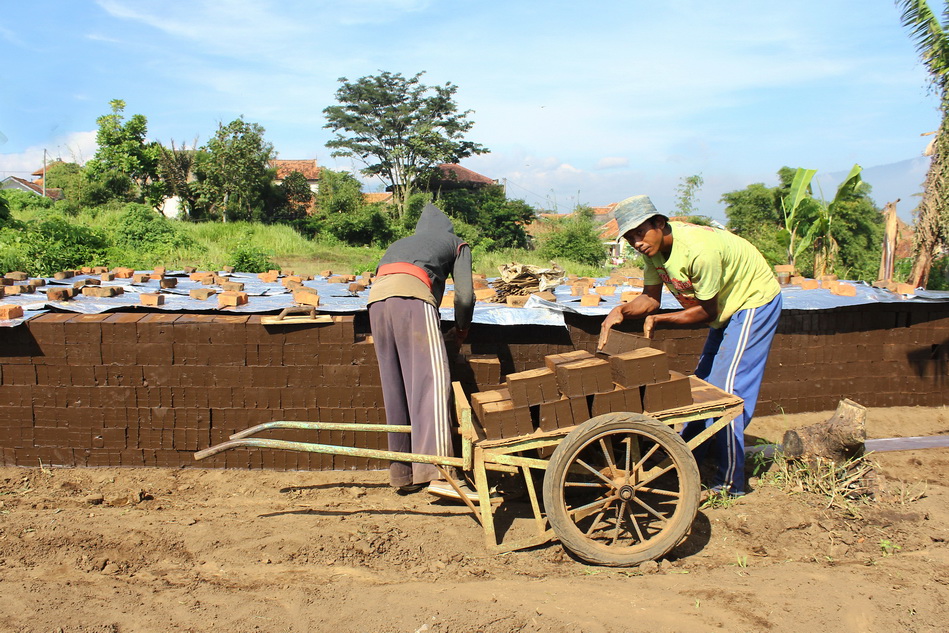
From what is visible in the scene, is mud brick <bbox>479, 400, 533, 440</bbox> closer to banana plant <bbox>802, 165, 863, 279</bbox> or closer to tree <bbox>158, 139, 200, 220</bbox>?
banana plant <bbox>802, 165, 863, 279</bbox>

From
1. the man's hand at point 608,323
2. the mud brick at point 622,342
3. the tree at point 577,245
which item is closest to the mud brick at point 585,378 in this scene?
the man's hand at point 608,323

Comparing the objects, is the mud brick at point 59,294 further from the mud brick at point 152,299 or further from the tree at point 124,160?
the tree at point 124,160

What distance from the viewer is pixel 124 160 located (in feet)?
88.9

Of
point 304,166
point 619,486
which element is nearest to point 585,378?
point 619,486

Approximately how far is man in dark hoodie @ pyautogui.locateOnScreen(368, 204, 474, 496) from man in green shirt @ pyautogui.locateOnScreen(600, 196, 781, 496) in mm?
1029

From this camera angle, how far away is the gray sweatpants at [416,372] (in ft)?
12.3

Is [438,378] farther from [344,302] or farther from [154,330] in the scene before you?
[154,330]

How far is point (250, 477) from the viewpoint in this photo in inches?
181

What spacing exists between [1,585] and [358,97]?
31704 mm

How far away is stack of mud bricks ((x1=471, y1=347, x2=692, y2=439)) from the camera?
10.4 ft

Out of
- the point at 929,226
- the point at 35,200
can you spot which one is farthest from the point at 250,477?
the point at 35,200

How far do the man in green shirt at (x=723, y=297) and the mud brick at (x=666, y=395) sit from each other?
22.6 inches

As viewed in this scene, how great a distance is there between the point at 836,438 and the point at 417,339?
266 centimetres

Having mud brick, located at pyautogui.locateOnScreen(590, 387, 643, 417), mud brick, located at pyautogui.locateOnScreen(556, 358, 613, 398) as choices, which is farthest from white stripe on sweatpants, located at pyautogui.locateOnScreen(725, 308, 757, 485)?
mud brick, located at pyautogui.locateOnScreen(556, 358, 613, 398)
